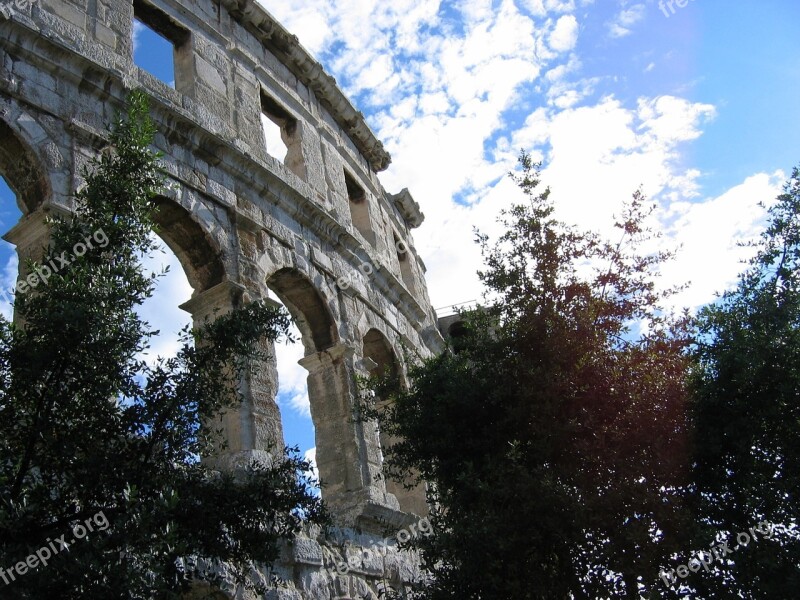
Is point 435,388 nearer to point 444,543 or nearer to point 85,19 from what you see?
point 444,543

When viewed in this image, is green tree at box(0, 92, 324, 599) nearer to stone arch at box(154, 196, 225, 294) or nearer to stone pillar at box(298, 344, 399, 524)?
stone arch at box(154, 196, 225, 294)

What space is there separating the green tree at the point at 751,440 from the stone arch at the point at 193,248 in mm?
4633

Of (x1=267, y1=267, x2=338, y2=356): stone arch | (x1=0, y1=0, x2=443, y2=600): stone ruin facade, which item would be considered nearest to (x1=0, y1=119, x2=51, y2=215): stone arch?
(x1=0, y1=0, x2=443, y2=600): stone ruin facade

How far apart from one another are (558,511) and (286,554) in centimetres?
252

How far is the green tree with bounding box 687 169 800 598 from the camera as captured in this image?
524cm

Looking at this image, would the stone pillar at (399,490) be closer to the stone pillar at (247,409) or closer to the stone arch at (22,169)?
the stone pillar at (247,409)

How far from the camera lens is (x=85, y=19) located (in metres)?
8.04

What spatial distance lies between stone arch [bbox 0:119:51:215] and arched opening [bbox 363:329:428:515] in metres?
4.60

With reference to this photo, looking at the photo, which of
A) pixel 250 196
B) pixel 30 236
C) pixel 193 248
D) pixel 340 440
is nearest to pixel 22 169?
pixel 30 236

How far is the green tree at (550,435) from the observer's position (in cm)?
548

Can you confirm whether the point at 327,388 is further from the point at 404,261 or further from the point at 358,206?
the point at 404,261

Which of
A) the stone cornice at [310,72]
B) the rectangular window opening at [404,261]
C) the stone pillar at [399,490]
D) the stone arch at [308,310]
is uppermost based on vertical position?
the stone cornice at [310,72]

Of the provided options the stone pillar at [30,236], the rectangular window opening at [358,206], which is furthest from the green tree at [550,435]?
the rectangular window opening at [358,206]

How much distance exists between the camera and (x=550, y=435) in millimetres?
6062
